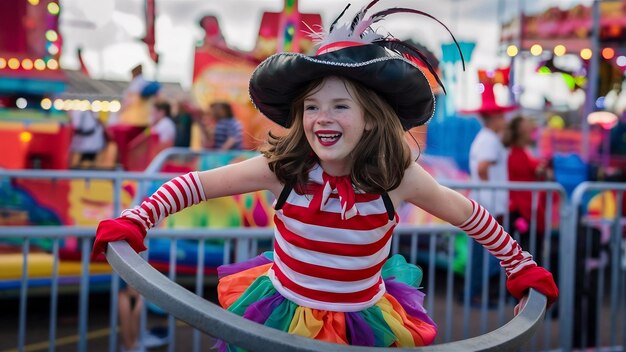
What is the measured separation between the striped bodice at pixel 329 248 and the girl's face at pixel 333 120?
13cm

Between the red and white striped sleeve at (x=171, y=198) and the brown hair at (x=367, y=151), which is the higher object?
the brown hair at (x=367, y=151)

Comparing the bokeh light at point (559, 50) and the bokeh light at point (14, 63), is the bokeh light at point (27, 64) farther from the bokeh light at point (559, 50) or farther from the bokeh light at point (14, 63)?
the bokeh light at point (559, 50)

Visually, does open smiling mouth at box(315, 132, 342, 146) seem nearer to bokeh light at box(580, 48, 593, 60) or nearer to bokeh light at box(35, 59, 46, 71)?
bokeh light at box(35, 59, 46, 71)

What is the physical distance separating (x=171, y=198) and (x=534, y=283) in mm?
929

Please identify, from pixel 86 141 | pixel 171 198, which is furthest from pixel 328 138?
pixel 86 141

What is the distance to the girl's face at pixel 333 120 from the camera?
75.4 inches

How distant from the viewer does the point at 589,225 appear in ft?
15.9

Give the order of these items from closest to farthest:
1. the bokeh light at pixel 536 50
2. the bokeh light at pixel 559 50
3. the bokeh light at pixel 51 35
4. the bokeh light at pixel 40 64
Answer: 1. the bokeh light at pixel 40 64
2. the bokeh light at pixel 51 35
3. the bokeh light at pixel 559 50
4. the bokeh light at pixel 536 50

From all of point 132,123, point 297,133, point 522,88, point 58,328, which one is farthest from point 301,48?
point 522,88

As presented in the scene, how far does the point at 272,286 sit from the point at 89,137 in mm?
6913

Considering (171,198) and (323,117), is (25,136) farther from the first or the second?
(323,117)

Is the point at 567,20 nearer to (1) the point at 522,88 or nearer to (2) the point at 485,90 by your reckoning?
(1) the point at 522,88

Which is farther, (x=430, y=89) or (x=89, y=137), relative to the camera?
(x=89, y=137)

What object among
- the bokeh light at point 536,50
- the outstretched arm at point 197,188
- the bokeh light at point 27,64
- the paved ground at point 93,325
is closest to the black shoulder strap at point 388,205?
the outstretched arm at point 197,188
